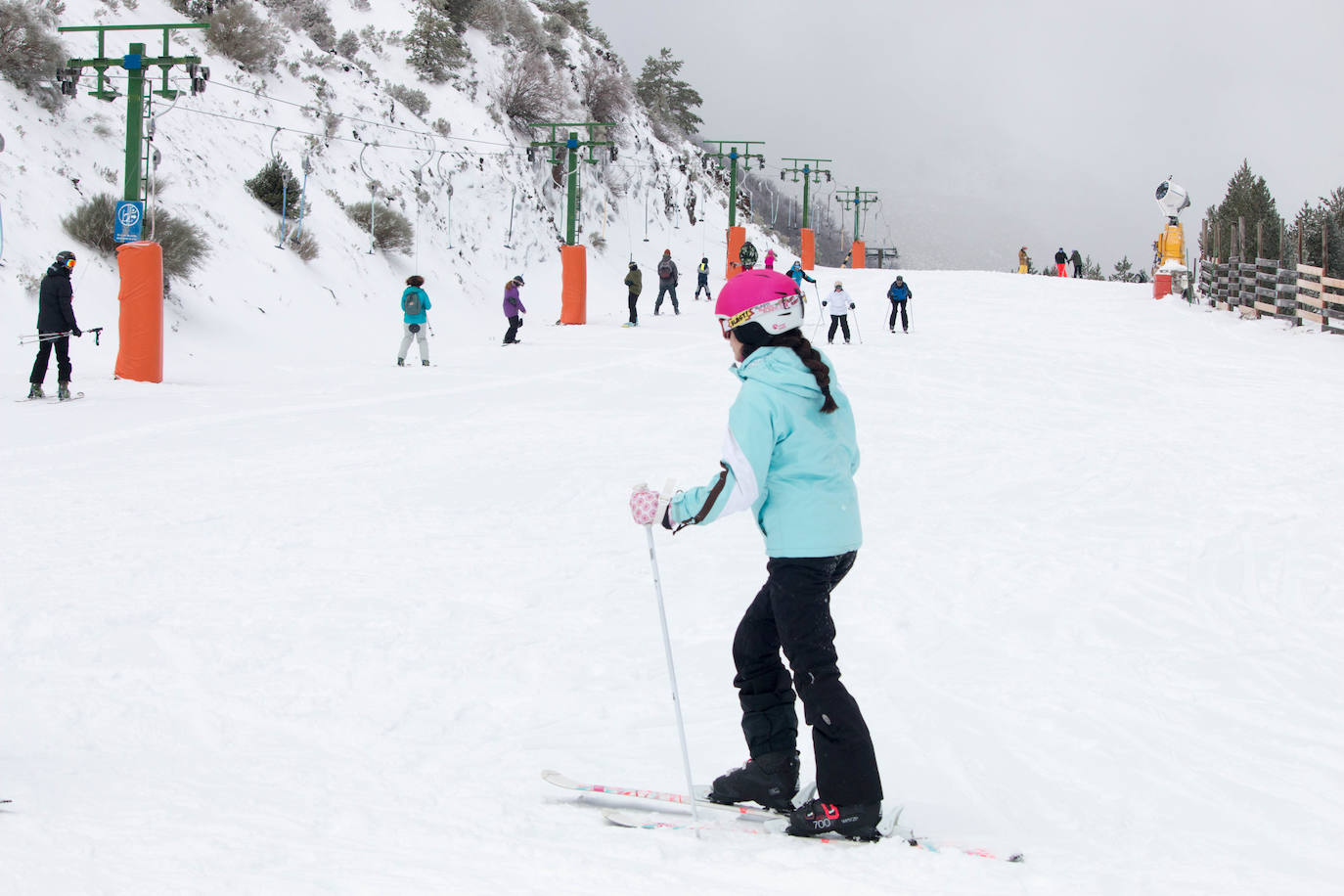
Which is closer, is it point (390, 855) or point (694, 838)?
point (390, 855)

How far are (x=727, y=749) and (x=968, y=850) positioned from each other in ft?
4.07

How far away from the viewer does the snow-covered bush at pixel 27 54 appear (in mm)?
21641

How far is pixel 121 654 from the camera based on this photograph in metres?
5.10

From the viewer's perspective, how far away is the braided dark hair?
3.45 meters

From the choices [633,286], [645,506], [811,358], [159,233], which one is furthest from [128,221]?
[811,358]

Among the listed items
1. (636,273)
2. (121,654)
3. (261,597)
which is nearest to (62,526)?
(261,597)

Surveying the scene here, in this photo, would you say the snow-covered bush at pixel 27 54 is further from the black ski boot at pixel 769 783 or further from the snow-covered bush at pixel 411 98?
the black ski boot at pixel 769 783

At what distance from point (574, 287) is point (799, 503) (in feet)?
86.4

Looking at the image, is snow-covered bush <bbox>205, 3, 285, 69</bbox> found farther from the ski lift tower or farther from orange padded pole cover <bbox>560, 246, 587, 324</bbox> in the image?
the ski lift tower

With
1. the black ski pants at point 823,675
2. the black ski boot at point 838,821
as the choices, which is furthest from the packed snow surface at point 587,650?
the black ski pants at point 823,675

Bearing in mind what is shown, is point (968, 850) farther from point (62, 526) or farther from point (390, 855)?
point (62, 526)

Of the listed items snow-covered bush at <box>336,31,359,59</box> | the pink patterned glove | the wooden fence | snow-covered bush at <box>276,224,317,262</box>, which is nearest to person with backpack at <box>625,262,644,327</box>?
snow-covered bush at <box>276,224,317,262</box>

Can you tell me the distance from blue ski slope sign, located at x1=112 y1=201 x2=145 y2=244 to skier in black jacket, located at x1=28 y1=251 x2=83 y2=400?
2.91 meters

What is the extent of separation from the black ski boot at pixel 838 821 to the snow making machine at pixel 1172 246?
32.0 metres
